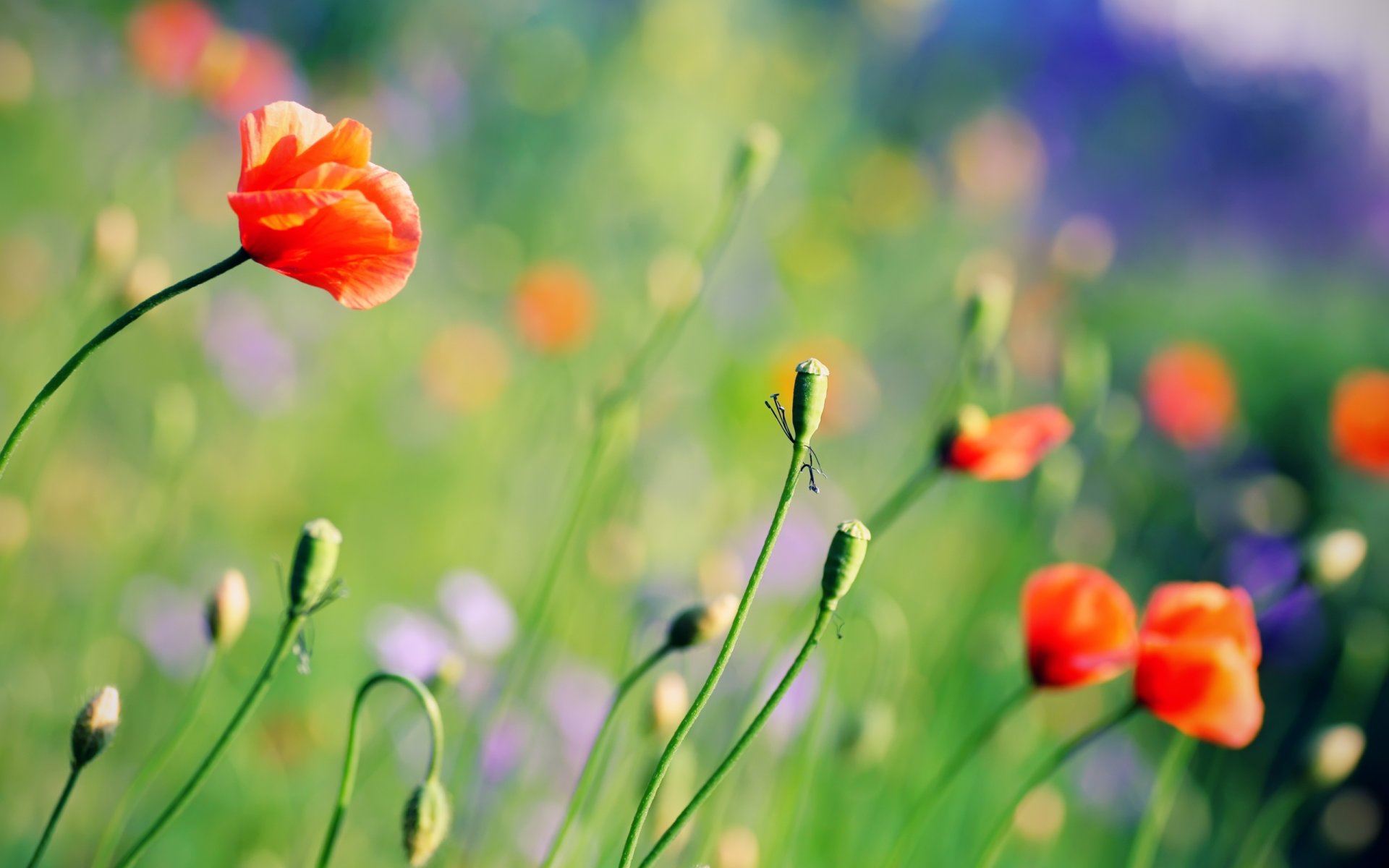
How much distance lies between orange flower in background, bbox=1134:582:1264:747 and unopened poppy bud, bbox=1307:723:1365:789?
40cm

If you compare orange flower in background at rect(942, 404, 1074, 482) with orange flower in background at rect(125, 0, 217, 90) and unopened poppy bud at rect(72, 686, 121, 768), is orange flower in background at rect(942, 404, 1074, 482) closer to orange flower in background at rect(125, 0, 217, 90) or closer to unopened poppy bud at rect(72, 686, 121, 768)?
unopened poppy bud at rect(72, 686, 121, 768)

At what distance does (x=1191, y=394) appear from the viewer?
2.72 metres

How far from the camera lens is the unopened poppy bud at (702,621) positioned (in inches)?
33.6

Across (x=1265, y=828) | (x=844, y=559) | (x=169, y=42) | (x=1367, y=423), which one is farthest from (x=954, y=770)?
(x=169, y=42)

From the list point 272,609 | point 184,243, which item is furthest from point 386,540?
point 184,243

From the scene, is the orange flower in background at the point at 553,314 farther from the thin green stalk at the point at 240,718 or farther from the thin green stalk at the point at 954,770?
→ the thin green stalk at the point at 240,718

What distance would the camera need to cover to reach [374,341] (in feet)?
10.8

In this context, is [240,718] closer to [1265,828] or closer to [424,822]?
[424,822]

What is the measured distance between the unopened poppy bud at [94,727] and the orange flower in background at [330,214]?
0.32 metres

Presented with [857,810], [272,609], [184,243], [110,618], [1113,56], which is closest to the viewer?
[110,618]

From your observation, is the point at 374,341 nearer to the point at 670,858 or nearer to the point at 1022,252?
the point at 670,858

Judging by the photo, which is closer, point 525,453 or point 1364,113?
point 525,453

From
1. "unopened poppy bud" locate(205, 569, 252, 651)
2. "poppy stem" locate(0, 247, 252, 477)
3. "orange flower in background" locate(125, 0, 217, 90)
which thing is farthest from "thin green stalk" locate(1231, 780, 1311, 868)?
"orange flower in background" locate(125, 0, 217, 90)

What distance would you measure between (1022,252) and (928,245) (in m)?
0.94
